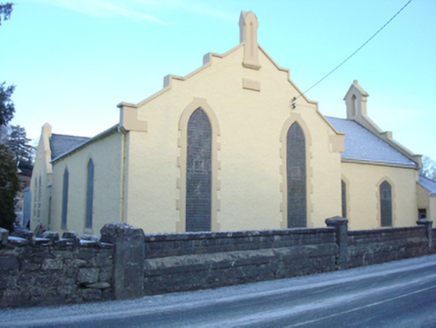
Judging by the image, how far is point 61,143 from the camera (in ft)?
108

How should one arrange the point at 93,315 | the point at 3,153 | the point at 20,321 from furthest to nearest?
the point at 3,153 → the point at 93,315 → the point at 20,321

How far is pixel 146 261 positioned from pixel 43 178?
22172mm

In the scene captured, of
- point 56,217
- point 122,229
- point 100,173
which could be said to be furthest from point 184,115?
point 56,217

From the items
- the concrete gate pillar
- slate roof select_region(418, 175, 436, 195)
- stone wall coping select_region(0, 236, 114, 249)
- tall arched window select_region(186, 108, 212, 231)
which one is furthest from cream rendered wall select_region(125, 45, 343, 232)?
slate roof select_region(418, 175, 436, 195)

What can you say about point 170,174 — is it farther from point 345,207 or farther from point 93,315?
point 345,207

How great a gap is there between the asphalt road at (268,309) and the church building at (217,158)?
5.08 metres

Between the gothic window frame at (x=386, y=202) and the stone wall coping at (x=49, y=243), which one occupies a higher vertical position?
the gothic window frame at (x=386, y=202)

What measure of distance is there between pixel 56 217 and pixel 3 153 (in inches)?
190

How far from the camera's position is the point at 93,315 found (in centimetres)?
742

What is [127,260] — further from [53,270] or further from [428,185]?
[428,185]

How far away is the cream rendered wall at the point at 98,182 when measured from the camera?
1467cm

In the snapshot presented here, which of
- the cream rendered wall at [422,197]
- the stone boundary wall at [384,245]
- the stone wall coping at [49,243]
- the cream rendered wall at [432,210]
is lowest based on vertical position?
the stone boundary wall at [384,245]

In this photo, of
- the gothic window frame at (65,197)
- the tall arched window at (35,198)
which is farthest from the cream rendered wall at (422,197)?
the tall arched window at (35,198)

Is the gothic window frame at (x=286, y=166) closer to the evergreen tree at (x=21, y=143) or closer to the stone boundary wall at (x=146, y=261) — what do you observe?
the stone boundary wall at (x=146, y=261)
